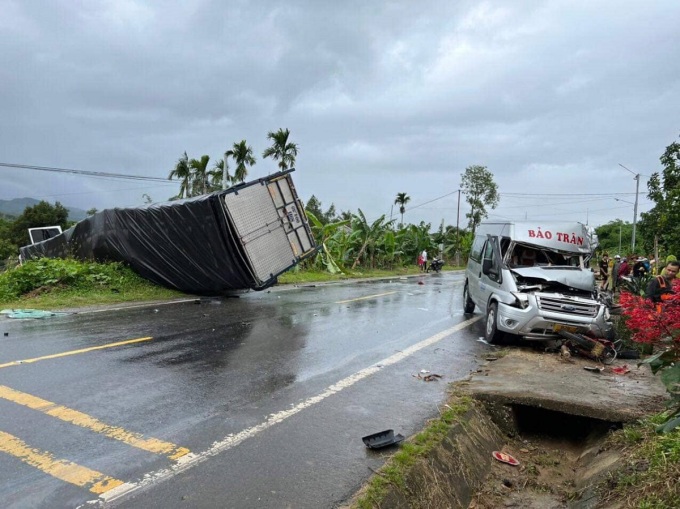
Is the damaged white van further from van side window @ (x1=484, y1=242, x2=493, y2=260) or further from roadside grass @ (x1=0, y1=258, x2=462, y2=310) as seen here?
roadside grass @ (x1=0, y1=258, x2=462, y2=310)

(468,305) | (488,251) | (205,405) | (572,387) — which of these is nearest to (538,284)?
(488,251)

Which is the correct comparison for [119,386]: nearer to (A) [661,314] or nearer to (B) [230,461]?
(B) [230,461]

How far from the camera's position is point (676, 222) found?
14.6 metres

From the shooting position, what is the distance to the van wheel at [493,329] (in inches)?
339

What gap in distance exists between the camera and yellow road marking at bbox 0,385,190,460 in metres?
3.87

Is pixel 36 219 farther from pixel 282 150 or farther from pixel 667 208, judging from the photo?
pixel 667 208

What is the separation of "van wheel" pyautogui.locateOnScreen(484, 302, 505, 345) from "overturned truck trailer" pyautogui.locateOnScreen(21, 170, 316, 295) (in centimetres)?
629

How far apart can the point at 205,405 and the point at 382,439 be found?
1.87 metres

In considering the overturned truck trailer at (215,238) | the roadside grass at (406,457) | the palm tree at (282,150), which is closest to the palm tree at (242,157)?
the palm tree at (282,150)

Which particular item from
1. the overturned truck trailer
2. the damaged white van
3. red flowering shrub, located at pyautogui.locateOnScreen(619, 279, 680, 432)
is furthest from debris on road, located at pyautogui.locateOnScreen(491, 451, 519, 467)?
the overturned truck trailer

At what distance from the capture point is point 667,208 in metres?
15.1

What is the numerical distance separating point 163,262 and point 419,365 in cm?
933

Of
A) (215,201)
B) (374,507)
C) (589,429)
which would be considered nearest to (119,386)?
(374,507)

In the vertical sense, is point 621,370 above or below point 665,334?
Answer: below
